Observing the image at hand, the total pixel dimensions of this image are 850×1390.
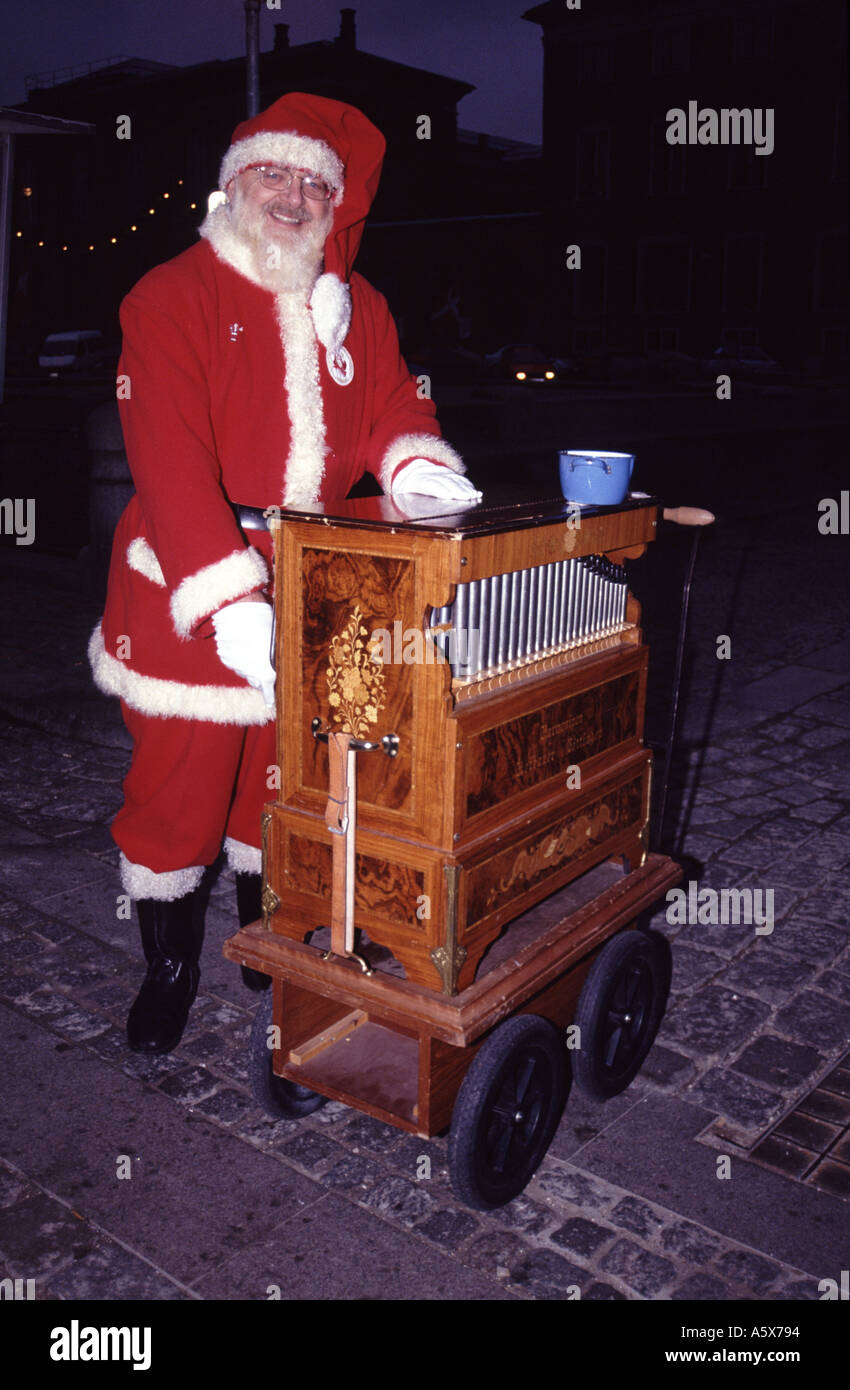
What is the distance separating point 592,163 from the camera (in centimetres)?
3459

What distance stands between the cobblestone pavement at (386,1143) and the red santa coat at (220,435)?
945mm

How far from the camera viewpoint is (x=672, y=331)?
109ft

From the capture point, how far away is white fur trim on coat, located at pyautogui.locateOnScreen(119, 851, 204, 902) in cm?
308

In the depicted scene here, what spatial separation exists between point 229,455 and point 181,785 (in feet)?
2.67

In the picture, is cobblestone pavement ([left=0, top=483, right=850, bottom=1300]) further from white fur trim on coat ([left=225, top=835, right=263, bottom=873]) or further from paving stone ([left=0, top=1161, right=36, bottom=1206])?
white fur trim on coat ([left=225, top=835, right=263, bottom=873])

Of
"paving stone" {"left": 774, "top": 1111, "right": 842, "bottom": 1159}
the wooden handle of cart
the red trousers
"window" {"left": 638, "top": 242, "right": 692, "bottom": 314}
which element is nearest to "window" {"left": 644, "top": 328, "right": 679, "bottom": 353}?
"window" {"left": 638, "top": 242, "right": 692, "bottom": 314}

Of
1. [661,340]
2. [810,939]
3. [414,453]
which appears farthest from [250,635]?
[661,340]

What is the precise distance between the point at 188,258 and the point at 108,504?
4.81 m

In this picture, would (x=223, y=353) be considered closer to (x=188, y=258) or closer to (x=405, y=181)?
(x=188, y=258)

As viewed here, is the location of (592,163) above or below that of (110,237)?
above

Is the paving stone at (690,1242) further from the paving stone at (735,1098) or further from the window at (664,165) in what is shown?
the window at (664,165)

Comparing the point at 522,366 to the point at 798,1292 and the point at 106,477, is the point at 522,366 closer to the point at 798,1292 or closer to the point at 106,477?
the point at 106,477

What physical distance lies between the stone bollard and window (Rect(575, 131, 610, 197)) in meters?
30.6
